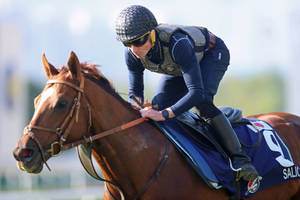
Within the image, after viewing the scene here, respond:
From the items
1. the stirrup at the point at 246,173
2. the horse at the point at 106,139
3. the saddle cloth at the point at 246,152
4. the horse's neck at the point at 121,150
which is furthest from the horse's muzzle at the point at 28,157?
the stirrup at the point at 246,173

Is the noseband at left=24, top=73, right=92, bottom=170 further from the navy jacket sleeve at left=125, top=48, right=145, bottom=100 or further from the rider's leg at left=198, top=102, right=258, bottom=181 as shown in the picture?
the rider's leg at left=198, top=102, right=258, bottom=181

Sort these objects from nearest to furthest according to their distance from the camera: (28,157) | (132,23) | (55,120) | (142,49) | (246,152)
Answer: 1. (28,157)
2. (55,120)
3. (132,23)
4. (142,49)
5. (246,152)

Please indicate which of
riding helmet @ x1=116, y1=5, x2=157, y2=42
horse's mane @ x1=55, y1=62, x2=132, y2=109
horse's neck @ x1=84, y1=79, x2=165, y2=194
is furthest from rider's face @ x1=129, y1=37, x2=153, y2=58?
horse's neck @ x1=84, y1=79, x2=165, y2=194

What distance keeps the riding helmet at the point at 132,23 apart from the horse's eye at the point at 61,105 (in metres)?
0.86

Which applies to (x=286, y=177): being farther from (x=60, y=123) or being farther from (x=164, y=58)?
(x=60, y=123)

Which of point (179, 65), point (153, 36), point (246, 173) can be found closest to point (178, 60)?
point (179, 65)

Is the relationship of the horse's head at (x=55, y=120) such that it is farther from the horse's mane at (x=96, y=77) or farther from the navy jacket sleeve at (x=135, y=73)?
the navy jacket sleeve at (x=135, y=73)

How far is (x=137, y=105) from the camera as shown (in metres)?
5.55

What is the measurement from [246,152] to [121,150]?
4.80 feet

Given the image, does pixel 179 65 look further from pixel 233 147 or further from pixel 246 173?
pixel 246 173

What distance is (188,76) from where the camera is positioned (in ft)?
17.0

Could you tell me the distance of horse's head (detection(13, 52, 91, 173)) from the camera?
4.56m

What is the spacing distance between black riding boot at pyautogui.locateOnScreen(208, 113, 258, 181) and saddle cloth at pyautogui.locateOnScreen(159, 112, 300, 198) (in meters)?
0.08

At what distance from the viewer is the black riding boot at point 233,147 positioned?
548 cm
